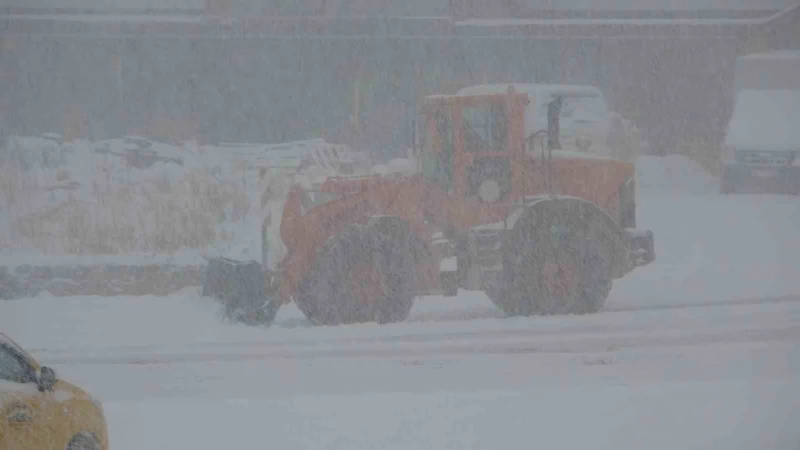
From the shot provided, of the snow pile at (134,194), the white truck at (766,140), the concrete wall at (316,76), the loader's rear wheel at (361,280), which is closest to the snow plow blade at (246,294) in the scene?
the loader's rear wheel at (361,280)

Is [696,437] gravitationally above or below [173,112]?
below

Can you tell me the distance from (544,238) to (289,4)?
1119cm

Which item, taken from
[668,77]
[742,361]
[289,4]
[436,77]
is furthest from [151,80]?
[742,361]

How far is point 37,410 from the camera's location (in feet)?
14.5

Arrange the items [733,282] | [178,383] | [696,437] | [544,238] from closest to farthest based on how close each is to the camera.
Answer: [696,437] < [178,383] < [544,238] < [733,282]

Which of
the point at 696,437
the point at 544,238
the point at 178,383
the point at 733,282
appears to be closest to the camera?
the point at 696,437

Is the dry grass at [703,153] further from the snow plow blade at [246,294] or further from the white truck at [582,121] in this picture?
the snow plow blade at [246,294]

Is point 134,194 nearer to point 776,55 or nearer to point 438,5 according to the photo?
point 438,5

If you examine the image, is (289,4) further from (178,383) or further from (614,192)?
(178,383)

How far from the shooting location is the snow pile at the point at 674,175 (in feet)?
49.6

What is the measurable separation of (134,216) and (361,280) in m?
4.75

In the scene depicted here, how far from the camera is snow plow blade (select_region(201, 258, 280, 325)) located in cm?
877

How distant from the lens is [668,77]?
19.0 meters

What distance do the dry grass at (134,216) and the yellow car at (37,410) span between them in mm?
6147
